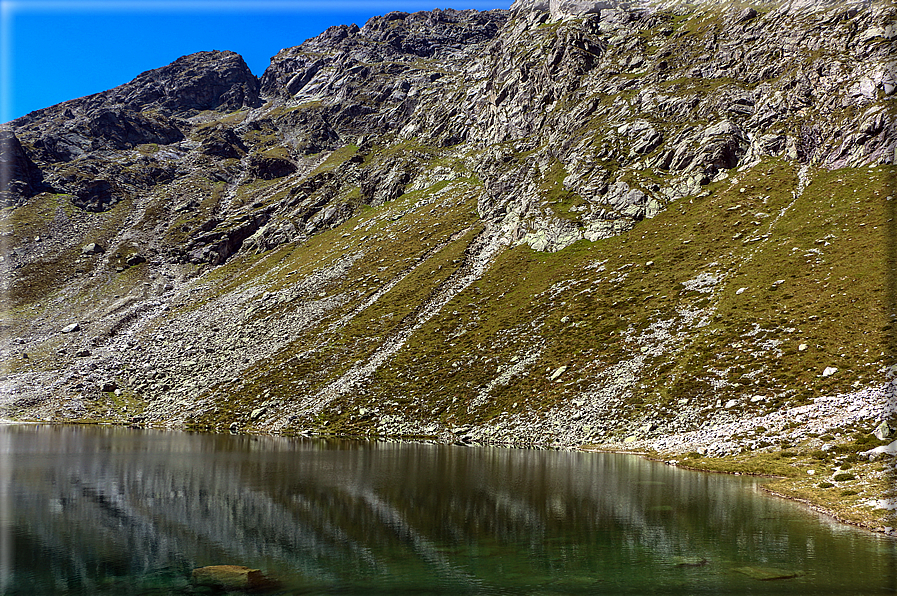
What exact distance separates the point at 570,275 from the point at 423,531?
7163 centimetres

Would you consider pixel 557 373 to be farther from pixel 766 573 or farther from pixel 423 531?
pixel 766 573

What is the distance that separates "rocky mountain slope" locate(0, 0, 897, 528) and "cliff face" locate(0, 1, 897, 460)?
1.56 ft

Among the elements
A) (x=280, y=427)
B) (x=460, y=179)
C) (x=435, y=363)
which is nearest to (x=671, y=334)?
(x=435, y=363)

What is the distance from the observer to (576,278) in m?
91.2

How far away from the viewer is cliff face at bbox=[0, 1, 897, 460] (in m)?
60.8

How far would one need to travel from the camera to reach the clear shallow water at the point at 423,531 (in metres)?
20.4

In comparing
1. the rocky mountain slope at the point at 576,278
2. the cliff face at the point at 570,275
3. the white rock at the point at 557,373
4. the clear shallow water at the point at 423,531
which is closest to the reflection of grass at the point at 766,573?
the clear shallow water at the point at 423,531

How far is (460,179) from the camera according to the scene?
154250 mm

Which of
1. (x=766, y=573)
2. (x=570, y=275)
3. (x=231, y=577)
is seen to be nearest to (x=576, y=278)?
(x=570, y=275)

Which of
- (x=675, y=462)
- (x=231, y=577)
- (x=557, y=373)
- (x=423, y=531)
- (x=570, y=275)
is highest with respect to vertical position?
(x=570, y=275)

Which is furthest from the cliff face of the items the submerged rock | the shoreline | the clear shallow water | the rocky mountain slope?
the submerged rock

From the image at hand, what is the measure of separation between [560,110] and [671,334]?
89.4 meters

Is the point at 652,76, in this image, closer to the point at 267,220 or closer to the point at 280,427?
the point at 280,427

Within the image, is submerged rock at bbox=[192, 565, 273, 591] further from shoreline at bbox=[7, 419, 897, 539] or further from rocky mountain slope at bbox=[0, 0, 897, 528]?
rocky mountain slope at bbox=[0, 0, 897, 528]
